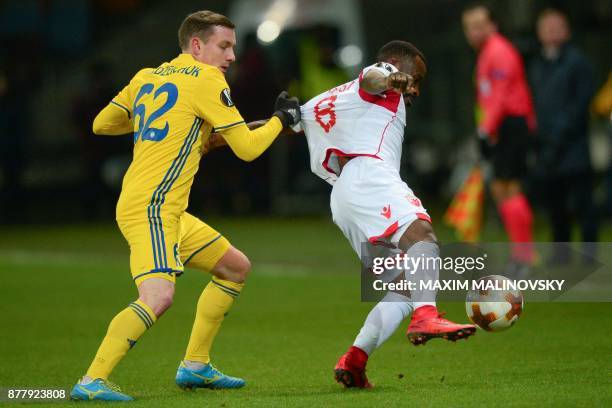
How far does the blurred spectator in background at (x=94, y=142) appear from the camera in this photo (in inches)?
815

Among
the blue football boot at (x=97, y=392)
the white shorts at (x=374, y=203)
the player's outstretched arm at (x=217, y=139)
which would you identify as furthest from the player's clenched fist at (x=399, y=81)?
the blue football boot at (x=97, y=392)

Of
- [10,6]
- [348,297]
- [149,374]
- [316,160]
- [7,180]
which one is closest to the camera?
[316,160]

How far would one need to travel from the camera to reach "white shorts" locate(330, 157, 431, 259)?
6.55 m

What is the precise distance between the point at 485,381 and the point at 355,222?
42.3 inches

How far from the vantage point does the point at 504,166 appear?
468 inches

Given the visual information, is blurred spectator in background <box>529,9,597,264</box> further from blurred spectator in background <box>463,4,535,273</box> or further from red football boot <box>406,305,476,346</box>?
red football boot <box>406,305,476,346</box>

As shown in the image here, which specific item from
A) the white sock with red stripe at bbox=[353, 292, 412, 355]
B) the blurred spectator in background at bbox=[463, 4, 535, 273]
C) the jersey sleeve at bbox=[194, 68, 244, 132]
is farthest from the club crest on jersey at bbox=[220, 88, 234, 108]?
the blurred spectator in background at bbox=[463, 4, 535, 273]

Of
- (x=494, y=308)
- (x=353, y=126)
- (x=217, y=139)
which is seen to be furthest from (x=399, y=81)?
(x=494, y=308)

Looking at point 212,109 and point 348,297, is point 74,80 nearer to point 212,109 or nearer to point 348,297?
point 348,297

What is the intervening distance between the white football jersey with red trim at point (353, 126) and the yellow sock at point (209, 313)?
85 centimetres

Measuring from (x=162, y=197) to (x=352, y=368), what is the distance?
50.9 inches

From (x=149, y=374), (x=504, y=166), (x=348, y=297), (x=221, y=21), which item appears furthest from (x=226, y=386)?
(x=504, y=166)

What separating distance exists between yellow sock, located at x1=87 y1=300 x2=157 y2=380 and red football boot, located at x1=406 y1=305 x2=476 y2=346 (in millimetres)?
1294

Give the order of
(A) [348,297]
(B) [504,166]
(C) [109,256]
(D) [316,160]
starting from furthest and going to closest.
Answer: (C) [109,256] → (B) [504,166] → (A) [348,297] → (D) [316,160]
